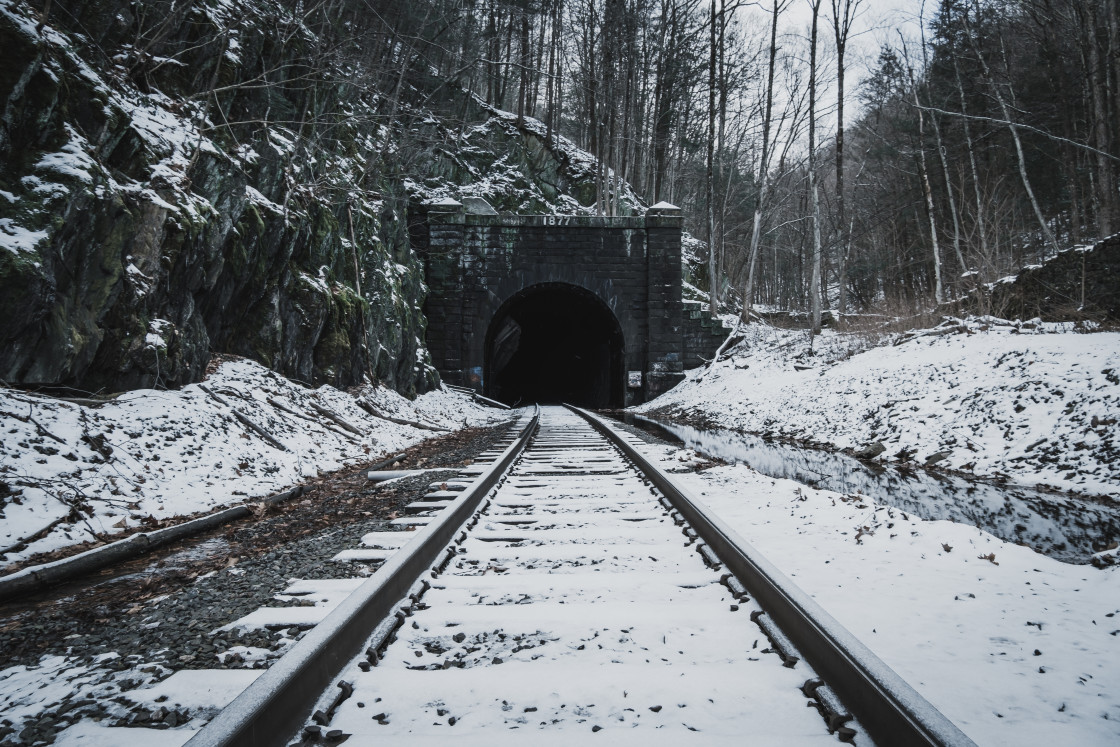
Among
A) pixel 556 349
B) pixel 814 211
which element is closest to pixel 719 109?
pixel 814 211

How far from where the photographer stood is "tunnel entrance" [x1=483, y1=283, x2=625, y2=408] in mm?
21438

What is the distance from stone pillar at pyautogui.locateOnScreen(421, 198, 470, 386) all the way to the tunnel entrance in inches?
52.2

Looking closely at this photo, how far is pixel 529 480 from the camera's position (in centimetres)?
534

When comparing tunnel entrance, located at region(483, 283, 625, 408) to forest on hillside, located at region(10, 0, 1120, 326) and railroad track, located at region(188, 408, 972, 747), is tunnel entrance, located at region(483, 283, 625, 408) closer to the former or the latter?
forest on hillside, located at region(10, 0, 1120, 326)

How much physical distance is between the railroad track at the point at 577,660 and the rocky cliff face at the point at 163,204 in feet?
12.8

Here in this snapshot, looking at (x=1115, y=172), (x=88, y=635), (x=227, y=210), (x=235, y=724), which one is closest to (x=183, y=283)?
(x=227, y=210)

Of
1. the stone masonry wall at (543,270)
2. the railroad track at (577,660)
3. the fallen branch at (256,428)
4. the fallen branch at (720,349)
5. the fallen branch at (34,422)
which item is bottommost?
the railroad track at (577,660)

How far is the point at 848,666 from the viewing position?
1.63m

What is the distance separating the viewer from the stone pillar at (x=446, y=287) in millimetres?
19250

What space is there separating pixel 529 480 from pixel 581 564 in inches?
95.7

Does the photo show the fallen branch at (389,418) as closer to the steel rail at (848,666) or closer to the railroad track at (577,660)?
the railroad track at (577,660)

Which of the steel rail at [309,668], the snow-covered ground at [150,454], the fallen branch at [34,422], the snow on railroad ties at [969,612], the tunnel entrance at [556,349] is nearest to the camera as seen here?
the steel rail at [309,668]

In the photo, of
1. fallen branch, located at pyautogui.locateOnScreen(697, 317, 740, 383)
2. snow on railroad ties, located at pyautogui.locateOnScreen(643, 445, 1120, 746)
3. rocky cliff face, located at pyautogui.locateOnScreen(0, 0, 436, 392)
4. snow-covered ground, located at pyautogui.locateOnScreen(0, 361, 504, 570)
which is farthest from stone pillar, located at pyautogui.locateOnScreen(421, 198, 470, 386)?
snow on railroad ties, located at pyautogui.locateOnScreen(643, 445, 1120, 746)

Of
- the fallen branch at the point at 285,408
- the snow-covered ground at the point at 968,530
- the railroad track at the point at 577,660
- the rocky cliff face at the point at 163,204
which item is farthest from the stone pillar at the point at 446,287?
the railroad track at the point at 577,660
